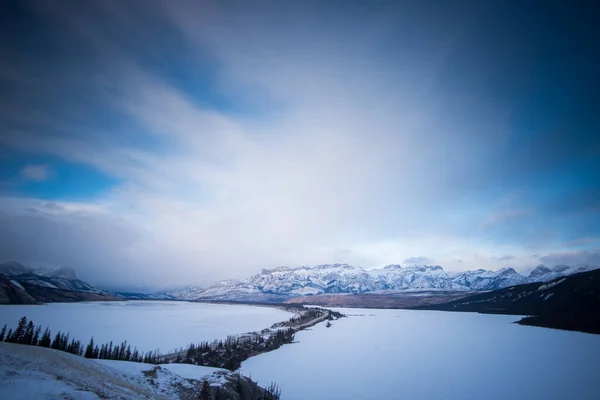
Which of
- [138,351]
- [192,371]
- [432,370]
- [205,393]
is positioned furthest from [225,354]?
[432,370]

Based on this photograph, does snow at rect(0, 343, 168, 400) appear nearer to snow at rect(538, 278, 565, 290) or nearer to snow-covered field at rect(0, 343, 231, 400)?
snow-covered field at rect(0, 343, 231, 400)

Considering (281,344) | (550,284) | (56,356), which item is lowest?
(281,344)

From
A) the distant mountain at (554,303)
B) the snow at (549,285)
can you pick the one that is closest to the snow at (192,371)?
the distant mountain at (554,303)

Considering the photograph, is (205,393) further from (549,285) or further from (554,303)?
(549,285)

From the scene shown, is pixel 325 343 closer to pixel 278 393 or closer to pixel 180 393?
pixel 278 393

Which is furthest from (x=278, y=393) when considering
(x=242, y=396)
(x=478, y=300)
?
(x=478, y=300)

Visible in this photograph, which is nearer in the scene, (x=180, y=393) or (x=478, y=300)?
(x=180, y=393)

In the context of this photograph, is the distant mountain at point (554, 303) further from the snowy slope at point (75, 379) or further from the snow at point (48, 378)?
the snow at point (48, 378)
